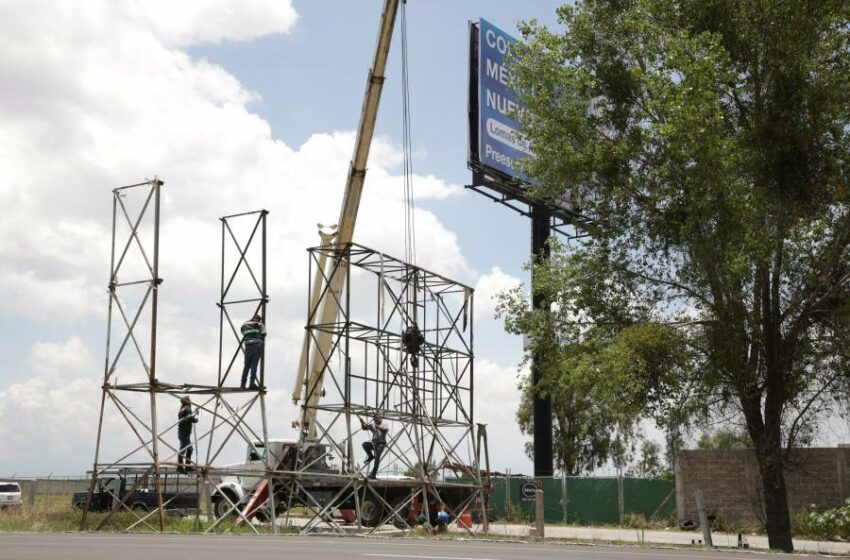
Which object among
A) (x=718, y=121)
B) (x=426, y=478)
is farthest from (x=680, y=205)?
(x=426, y=478)

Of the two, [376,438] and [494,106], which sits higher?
[494,106]

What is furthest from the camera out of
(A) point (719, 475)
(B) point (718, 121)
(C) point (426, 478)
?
(A) point (719, 475)

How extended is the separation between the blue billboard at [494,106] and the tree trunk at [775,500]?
20491 mm

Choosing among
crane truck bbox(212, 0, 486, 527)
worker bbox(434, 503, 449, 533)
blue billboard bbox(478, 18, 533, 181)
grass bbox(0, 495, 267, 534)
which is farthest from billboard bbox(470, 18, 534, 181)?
grass bbox(0, 495, 267, 534)

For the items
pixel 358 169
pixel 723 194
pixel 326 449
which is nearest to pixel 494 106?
pixel 358 169

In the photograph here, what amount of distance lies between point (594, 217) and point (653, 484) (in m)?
13.1

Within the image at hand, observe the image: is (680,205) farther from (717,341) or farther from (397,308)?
(397,308)

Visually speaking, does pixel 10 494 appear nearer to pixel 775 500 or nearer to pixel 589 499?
pixel 589 499

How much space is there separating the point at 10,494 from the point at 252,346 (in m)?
18.7

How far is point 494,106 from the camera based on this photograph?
4344cm

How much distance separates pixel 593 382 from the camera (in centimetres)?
2425

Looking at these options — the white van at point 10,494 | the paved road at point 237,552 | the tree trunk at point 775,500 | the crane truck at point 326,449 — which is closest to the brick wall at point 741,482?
the tree trunk at point 775,500

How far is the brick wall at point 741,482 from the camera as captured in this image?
3139 centimetres

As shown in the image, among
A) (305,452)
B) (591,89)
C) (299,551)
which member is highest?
(591,89)
